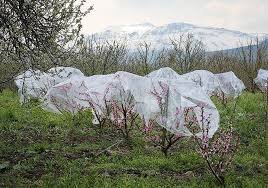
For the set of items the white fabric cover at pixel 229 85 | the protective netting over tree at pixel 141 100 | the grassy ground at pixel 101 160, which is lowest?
the white fabric cover at pixel 229 85

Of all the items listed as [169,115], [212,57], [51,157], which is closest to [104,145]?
[51,157]

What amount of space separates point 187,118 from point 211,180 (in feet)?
4.64

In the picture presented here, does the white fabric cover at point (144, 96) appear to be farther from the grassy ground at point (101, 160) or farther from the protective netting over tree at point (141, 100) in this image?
the grassy ground at point (101, 160)

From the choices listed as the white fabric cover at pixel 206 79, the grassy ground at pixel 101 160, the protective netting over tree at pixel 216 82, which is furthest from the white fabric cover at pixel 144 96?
the white fabric cover at pixel 206 79

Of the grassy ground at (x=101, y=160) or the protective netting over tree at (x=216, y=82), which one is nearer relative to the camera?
the grassy ground at (x=101, y=160)

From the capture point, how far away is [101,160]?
8.02 meters

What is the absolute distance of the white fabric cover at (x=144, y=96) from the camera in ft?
24.6

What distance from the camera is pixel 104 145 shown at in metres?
9.33

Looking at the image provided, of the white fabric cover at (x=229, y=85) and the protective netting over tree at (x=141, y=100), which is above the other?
the protective netting over tree at (x=141, y=100)

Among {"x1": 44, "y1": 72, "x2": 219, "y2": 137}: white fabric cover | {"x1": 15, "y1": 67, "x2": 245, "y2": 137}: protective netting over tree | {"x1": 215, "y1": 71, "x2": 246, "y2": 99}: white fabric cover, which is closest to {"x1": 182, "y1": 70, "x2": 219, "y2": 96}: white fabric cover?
{"x1": 215, "y1": 71, "x2": 246, "y2": 99}: white fabric cover

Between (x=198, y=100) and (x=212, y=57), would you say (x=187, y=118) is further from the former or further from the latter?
(x=212, y=57)

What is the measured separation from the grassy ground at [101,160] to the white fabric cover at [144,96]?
71cm

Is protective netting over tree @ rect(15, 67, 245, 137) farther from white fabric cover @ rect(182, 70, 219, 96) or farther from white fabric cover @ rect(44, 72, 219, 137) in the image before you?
white fabric cover @ rect(182, 70, 219, 96)

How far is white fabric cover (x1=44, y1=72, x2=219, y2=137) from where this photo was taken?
750cm
